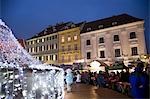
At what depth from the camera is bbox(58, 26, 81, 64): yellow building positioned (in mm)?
A: 12727

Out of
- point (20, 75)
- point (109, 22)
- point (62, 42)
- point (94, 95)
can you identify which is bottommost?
point (94, 95)

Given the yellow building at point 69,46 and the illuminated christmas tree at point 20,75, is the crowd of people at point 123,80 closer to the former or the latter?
the illuminated christmas tree at point 20,75

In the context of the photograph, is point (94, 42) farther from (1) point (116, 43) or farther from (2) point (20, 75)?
(2) point (20, 75)

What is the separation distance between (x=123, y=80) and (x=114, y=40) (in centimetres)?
605

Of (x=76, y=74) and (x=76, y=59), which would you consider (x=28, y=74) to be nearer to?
(x=76, y=74)

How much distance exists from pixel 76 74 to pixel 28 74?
683 centimetres

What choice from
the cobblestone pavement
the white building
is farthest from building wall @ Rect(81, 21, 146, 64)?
the cobblestone pavement

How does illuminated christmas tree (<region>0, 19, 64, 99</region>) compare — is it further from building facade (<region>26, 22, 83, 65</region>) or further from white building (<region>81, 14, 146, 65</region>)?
building facade (<region>26, 22, 83, 65</region>)

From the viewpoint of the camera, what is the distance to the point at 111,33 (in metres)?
11.4

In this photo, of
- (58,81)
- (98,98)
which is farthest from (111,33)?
(58,81)

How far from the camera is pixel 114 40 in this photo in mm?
11164

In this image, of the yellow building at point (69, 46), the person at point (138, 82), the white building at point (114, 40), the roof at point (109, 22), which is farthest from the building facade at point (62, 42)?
the person at point (138, 82)

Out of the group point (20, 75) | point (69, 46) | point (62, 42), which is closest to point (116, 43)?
point (69, 46)

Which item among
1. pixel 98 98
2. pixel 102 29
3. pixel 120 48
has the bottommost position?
pixel 98 98
